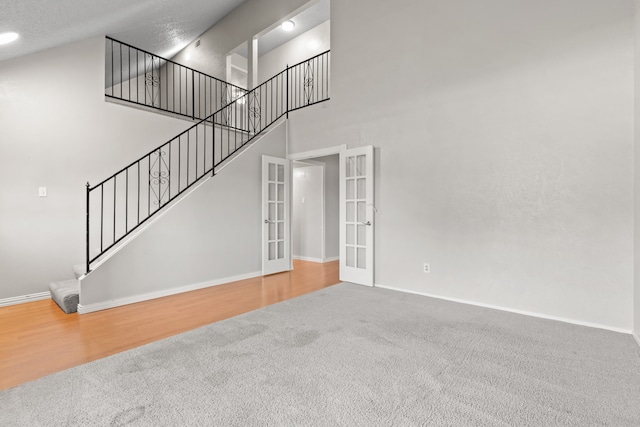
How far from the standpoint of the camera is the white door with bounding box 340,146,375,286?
436cm

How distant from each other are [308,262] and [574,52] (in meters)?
5.27

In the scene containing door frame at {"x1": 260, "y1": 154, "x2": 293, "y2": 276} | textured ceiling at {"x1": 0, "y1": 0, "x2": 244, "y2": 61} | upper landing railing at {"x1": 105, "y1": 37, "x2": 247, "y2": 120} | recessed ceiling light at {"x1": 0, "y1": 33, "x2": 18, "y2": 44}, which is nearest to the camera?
textured ceiling at {"x1": 0, "y1": 0, "x2": 244, "y2": 61}

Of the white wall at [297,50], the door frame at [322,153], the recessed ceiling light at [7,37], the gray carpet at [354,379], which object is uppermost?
the white wall at [297,50]

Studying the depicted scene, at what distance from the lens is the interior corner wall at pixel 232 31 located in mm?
6111

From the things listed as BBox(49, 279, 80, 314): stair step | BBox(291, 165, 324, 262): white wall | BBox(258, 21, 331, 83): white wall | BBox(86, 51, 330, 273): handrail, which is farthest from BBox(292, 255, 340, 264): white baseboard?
BBox(258, 21, 331, 83): white wall

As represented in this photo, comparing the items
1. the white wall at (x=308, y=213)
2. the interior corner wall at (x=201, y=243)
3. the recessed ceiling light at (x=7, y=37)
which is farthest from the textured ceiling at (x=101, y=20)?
the white wall at (x=308, y=213)

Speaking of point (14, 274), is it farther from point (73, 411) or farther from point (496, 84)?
point (496, 84)

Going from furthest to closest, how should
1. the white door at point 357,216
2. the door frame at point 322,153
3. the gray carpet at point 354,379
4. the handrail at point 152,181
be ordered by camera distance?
1. the door frame at point 322,153
2. the white door at point 357,216
3. the handrail at point 152,181
4. the gray carpet at point 354,379

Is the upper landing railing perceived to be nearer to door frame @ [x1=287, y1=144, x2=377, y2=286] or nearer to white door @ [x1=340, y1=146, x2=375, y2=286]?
door frame @ [x1=287, y1=144, x2=377, y2=286]

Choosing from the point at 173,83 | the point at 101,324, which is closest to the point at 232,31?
the point at 173,83

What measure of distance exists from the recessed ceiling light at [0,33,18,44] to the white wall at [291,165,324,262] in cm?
473

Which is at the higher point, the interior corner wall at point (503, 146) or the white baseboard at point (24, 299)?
the interior corner wall at point (503, 146)

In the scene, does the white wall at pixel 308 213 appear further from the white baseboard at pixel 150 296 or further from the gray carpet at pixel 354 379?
the gray carpet at pixel 354 379

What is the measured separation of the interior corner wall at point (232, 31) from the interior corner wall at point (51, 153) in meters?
3.19
